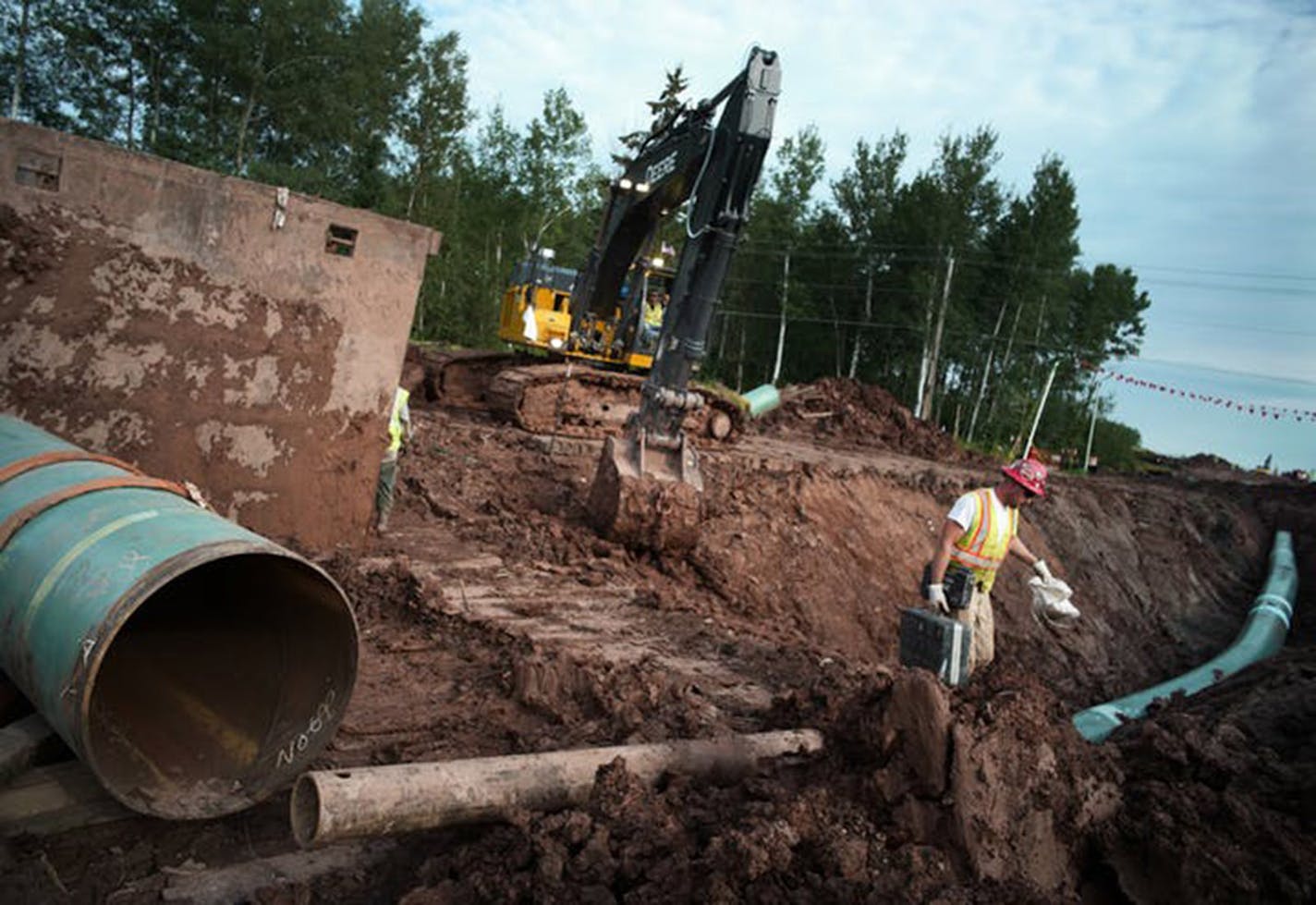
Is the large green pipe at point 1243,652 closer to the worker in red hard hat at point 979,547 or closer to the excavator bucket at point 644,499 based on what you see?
the worker in red hard hat at point 979,547

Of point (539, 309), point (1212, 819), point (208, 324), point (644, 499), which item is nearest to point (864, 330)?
point (539, 309)

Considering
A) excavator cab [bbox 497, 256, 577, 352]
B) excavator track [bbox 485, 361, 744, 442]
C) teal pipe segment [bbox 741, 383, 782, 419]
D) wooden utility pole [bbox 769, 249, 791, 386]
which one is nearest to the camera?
excavator track [bbox 485, 361, 744, 442]

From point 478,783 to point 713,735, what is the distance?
147cm

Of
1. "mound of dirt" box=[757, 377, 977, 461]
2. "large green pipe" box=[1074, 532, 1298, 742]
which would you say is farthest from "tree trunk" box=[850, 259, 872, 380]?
"large green pipe" box=[1074, 532, 1298, 742]

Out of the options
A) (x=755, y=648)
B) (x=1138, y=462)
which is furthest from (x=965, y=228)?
(x=755, y=648)

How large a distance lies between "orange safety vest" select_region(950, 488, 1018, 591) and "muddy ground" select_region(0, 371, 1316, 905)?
113cm

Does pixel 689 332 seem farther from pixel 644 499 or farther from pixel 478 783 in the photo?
pixel 478 783

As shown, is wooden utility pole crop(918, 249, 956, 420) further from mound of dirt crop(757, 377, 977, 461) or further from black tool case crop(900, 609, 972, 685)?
black tool case crop(900, 609, 972, 685)

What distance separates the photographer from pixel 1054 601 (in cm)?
524

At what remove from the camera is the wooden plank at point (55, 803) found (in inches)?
112

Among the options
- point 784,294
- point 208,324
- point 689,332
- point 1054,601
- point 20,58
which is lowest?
point 1054,601

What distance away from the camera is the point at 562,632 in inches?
219

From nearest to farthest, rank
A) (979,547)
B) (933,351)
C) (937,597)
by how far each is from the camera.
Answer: (937,597) → (979,547) → (933,351)

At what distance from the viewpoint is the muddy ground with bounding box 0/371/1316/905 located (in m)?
2.63
